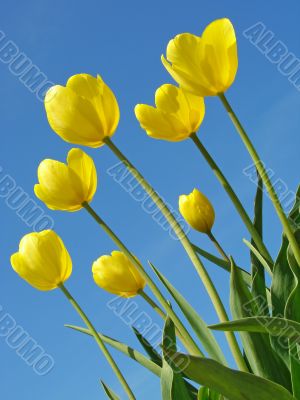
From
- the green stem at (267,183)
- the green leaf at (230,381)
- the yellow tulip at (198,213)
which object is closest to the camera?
the green leaf at (230,381)

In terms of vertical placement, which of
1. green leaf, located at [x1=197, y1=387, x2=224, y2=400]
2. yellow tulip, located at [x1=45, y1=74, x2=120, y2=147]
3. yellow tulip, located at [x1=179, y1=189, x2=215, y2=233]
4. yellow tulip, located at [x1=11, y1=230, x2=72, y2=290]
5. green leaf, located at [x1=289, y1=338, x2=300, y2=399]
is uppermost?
yellow tulip, located at [x1=45, y1=74, x2=120, y2=147]

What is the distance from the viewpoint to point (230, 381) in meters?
1.31

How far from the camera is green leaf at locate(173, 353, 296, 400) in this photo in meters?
1.22

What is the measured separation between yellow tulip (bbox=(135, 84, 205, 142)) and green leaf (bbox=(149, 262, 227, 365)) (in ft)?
1.58

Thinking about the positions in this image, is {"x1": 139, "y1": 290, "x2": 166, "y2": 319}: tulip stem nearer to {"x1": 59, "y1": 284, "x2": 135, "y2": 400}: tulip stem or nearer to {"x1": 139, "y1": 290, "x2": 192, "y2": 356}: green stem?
{"x1": 139, "y1": 290, "x2": 192, "y2": 356}: green stem

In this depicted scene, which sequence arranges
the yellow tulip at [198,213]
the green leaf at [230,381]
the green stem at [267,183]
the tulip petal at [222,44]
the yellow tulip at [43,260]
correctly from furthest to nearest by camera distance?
1. the yellow tulip at [198,213]
2. the yellow tulip at [43,260]
3. the tulip petal at [222,44]
4. the green stem at [267,183]
5. the green leaf at [230,381]

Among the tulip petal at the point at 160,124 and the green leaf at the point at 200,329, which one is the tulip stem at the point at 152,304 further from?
the tulip petal at the point at 160,124

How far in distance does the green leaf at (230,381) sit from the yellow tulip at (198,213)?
75 centimetres

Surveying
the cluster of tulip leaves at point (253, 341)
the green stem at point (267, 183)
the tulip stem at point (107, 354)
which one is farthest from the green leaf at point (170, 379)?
the green stem at point (267, 183)

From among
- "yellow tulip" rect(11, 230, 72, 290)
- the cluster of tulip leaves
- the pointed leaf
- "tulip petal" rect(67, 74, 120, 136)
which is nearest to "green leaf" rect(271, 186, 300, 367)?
the cluster of tulip leaves

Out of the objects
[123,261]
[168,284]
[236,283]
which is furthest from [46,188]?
[236,283]

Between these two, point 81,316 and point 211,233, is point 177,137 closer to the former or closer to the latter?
point 211,233

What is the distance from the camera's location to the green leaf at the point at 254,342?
159 cm

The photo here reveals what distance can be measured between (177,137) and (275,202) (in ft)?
1.46
